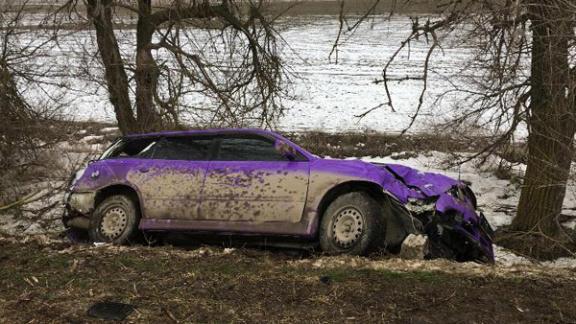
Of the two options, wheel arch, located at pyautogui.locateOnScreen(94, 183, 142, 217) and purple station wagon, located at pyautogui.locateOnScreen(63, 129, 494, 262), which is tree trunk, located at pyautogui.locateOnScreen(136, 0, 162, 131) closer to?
purple station wagon, located at pyautogui.locateOnScreen(63, 129, 494, 262)

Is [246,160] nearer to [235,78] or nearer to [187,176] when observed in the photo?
[187,176]

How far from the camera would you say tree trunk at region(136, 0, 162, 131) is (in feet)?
38.4

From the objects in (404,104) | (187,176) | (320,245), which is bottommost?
(320,245)

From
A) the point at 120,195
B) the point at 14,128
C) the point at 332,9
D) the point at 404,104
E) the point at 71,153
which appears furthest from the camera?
the point at 332,9

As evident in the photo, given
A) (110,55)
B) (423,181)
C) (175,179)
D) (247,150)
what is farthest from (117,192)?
(110,55)

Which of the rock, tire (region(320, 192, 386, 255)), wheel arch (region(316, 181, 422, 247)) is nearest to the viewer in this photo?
the rock

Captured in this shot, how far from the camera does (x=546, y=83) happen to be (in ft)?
26.7

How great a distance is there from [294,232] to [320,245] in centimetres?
34

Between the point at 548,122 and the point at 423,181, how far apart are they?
331 cm

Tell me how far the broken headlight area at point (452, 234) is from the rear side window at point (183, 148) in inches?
106

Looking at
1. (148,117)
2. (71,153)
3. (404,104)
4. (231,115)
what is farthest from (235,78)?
(404,104)

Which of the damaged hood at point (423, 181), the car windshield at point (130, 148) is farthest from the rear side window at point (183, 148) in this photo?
the damaged hood at point (423, 181)

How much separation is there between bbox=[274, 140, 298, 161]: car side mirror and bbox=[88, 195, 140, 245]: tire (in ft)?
6.76

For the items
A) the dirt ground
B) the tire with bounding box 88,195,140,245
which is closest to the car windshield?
the tire with bounding box 88,195,140,245
